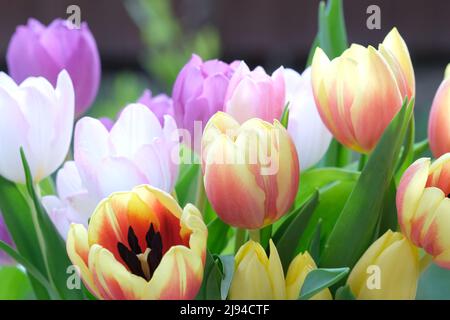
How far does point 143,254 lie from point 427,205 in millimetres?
125

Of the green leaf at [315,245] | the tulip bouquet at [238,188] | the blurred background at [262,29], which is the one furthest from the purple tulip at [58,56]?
the blurred background at [262,29]

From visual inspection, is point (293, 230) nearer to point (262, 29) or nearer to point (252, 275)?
point (252, 275)

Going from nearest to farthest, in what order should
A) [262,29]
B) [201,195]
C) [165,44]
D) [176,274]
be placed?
[176,274] < [201,195] < [165,44] < [262,29]

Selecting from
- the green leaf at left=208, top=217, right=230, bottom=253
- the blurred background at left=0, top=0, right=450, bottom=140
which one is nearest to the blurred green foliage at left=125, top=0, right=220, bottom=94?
the green leaf at left=208, top=217, right=230, bottom=253

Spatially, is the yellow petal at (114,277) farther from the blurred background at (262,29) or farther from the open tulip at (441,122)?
the blurred background at (262,29)

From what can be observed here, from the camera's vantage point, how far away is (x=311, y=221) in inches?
18.0

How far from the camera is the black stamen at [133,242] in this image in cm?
39

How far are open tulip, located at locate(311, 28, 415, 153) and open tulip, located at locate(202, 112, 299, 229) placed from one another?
41mm

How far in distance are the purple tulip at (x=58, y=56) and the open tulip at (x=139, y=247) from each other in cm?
13

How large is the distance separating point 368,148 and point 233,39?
4151 millimetres

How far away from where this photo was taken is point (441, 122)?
1.34 ft

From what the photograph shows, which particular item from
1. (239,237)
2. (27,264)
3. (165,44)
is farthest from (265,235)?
(165,44)

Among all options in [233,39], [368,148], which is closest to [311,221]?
[368,148]

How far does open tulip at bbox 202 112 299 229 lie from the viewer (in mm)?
369
